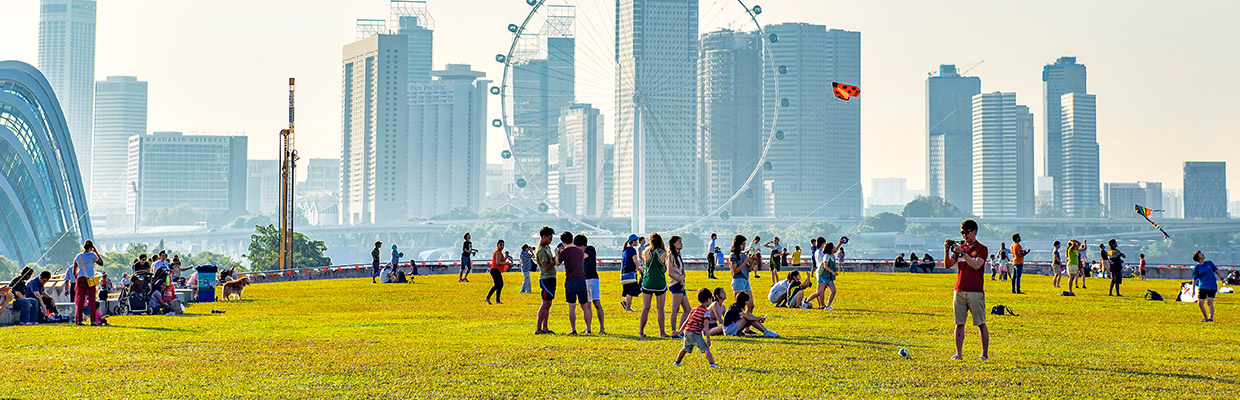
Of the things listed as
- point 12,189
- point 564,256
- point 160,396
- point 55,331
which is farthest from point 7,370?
point 12,189

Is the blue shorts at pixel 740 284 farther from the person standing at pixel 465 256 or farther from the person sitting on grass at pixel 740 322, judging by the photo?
the person standing at pixel 465 256

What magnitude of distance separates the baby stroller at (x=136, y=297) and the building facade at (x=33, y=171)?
104 m

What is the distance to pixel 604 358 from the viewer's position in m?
16.9

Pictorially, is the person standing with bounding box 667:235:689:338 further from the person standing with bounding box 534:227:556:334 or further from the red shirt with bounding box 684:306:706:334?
the red shirt with bounding box 684:306:706:334

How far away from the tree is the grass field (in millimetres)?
65595

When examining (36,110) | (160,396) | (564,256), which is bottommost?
(160,396)

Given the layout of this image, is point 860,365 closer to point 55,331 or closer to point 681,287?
point 681,287

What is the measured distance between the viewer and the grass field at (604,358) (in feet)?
46.5

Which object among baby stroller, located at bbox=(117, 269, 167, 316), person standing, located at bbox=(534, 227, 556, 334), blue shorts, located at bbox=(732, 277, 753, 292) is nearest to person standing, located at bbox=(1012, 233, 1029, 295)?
blue shorts, located at bbox=(732, 277, 753, 292)

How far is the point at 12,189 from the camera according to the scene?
12375 cm

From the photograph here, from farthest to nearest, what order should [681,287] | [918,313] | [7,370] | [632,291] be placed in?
[918,313], [632,291], [681,287], [7,370]

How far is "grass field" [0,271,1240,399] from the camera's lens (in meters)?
14.2

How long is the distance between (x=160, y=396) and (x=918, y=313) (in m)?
17.6

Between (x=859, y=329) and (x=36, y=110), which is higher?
(x=36, y=110)
